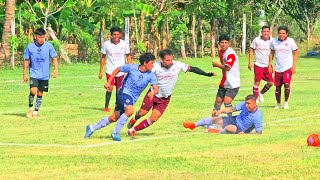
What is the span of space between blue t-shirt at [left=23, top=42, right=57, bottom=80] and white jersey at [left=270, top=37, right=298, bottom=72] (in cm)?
548

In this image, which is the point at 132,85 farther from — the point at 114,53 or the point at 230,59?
the point at 114,53

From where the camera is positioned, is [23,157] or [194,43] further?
[194,43]

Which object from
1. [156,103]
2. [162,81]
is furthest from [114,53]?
A: [162,81]

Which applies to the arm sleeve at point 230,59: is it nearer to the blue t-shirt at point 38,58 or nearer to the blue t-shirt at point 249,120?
the blue t-shirt at point 249,120

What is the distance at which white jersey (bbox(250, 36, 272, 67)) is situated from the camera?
79.5ft

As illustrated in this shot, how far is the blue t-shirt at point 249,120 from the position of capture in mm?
16844

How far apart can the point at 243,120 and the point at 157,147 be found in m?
2.55

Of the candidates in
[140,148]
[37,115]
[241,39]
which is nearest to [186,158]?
[140,148]

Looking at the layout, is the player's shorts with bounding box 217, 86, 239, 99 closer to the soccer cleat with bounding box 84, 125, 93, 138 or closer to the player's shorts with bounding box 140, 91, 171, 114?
the player's shorts with bounding box 140, 91, 171, 114

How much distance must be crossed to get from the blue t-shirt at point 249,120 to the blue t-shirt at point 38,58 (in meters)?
5.62

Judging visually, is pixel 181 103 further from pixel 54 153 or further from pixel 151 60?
pixel 54 153

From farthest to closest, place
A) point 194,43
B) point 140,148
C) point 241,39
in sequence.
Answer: point 241,39, point 194,43, point 140,148

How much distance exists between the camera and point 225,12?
5753 cm

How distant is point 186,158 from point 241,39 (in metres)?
48.8
